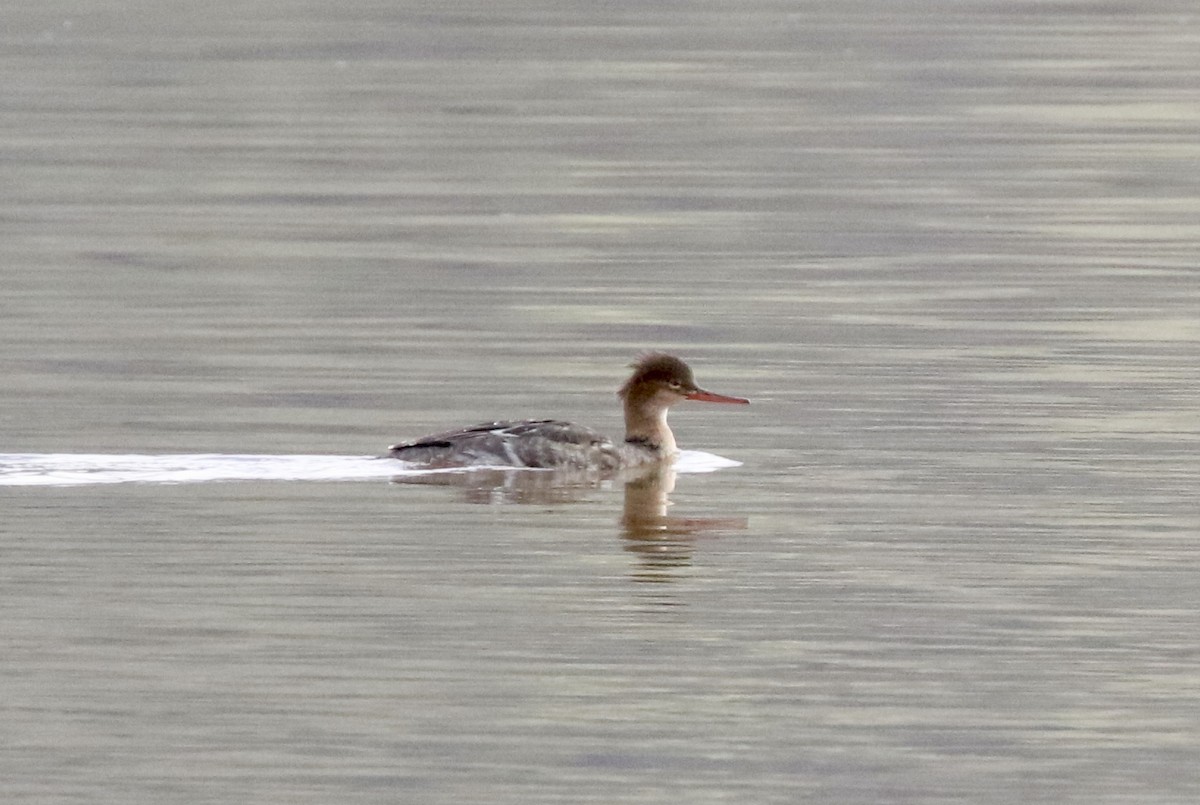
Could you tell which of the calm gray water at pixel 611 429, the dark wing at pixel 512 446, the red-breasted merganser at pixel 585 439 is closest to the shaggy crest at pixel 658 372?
the red-breasted merganser at pixel 585 439

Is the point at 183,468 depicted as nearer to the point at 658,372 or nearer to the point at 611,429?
the point at 658,372

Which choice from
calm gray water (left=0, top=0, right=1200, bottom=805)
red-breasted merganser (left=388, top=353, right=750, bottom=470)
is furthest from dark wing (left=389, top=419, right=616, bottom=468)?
calm gray water (left=0, top=0, right=1200, bottom=805)

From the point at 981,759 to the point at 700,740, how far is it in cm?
75

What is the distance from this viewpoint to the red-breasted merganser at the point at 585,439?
474 inches

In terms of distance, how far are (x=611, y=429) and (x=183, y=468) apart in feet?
9.20

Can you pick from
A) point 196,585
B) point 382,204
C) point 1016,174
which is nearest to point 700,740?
point 196,585

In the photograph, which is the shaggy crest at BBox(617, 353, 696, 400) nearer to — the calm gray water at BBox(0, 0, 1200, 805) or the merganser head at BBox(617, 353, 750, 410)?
the merganser head at BBox(617, 353, 750, 410)

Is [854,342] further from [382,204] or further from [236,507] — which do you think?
[382,204]

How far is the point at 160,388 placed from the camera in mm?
13781

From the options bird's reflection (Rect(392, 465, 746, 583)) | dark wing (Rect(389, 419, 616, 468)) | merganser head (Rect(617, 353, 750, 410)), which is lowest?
bird's reflection (Rect(392, 465, 746, 583))

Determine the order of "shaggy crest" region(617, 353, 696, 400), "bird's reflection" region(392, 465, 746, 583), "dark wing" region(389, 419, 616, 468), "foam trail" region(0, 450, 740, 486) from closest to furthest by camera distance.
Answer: "bird's reflection" region(392, 465, 746, 583) → "foam trail" region(0, 450, 740, 486) → "dark wing" region(389, 419, 616, 468) → "shaggy crest" region(617, 353, 696, 400)

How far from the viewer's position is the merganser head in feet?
43.3

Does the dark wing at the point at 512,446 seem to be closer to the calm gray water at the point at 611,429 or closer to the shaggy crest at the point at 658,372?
the calm gray water at the point at 611,429

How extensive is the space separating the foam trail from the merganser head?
58.5 inches
